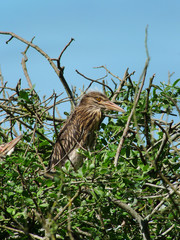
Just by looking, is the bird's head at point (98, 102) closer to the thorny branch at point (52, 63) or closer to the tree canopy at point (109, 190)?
the thorny branch at point (52, 63)

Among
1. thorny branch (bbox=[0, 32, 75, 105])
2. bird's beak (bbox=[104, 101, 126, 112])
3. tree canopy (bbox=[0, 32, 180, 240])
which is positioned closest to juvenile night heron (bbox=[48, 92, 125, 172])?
bird's beak (bbox=[104, 101, 126, 112])

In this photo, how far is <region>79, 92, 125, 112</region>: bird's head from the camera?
177 inches

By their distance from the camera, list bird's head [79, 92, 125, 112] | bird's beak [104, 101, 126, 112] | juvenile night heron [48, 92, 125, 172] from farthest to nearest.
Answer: juvenile night heron [48, 92, 125, 172]
bird's head [79, 92, 125, 112]
bird's beak [104, 101, 126, 112]

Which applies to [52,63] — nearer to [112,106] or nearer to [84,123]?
[112,106]

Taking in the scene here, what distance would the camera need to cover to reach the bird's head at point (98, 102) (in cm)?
449

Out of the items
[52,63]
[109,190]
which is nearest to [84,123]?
[52,63]

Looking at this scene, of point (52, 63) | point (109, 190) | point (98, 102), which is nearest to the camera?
point (109, 190)

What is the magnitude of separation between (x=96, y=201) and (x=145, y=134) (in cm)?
61

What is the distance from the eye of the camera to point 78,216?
283cm

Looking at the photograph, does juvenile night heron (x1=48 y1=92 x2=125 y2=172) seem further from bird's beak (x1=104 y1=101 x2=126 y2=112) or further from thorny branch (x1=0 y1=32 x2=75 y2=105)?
thorny branch (x1=0 y1=32 x2=75 y2=105)

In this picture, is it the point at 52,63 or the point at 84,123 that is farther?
the point at 84,123

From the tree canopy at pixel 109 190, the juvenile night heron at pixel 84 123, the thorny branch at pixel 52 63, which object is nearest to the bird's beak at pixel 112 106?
the juvenile night heron at pixel 84 123

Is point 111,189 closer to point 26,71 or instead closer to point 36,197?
point 36,197

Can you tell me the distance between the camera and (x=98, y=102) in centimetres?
514
